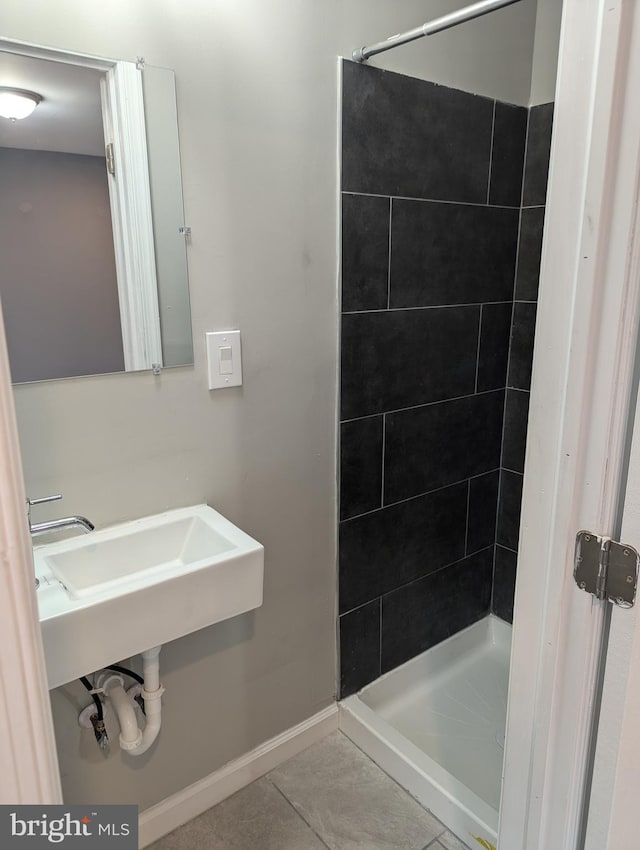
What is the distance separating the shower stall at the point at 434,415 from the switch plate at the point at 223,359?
0.36 m

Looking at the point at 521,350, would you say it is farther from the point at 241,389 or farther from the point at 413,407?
the point at 241,389

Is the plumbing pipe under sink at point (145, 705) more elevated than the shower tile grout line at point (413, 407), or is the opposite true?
the shower tile grout line at point (413, 407)

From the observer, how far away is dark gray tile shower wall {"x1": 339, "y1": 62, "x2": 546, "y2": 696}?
1.80 meters

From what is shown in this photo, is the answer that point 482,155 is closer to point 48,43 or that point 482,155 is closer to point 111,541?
point 48,43

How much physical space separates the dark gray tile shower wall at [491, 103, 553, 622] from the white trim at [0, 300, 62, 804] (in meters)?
2.00

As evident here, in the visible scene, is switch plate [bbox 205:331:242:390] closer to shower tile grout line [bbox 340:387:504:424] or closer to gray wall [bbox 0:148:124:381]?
gray wall [bbox 0:148:124:381]

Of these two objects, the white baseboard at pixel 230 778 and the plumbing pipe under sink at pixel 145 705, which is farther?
the white baseboard at pixel 230 778

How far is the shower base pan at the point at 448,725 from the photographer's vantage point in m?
1.72

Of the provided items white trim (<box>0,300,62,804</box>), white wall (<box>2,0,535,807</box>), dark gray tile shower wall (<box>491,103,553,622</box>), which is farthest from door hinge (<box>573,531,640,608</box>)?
dark gray tile shower wall (<box>491,103,553,622</box>)

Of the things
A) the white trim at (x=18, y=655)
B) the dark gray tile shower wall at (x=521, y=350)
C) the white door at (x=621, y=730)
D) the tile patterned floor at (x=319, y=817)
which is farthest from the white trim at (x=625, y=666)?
the dark gray tile shower wall at (x=521, y=350)

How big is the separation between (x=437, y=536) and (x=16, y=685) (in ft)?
5.81

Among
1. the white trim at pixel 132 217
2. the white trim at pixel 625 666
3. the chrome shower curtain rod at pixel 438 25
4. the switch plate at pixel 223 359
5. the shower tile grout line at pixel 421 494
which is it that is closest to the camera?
the white trim at pixel 625 666

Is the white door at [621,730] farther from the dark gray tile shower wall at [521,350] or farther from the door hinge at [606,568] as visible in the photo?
the dark gray tile shower wall at [521,350]

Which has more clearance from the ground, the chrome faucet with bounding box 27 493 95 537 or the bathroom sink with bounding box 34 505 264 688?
the chrome faucet with bounding box 27 493 95 537
